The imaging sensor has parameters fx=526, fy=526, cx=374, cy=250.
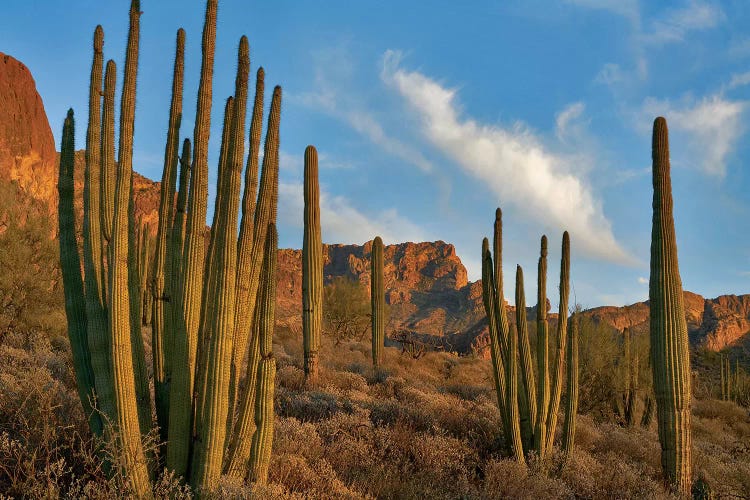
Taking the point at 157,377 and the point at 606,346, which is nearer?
the point at 157,377

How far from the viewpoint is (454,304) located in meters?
131

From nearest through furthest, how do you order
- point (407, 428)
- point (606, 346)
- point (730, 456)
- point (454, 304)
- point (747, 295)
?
point (407, 428)
point (730, 456)
point (606, 346)
point (747, 295)
point (454, 304)

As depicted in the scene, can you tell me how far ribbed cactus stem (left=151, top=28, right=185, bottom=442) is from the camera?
16.6 feet

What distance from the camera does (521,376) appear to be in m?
8.68

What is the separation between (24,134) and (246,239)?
202 feet

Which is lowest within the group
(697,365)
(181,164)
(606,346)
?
(697,365)

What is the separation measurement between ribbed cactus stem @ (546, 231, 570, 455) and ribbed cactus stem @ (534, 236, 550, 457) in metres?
0.15

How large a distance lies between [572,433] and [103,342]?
7.46 metres

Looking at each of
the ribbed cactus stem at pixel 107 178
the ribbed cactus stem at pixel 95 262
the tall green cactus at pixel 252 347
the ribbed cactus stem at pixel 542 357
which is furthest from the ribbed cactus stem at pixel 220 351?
the ribbed cactus stem at pixel 542 357

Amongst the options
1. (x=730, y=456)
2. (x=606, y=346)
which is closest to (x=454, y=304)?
(x=606, y=346)

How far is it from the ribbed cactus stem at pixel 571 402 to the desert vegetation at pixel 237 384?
34 mm

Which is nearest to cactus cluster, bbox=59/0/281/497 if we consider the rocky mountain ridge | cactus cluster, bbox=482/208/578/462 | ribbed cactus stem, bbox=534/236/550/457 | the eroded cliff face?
cactus cluster, bbox=482/208/578/462

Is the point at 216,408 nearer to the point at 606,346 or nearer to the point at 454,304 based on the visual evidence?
the point at 606,346

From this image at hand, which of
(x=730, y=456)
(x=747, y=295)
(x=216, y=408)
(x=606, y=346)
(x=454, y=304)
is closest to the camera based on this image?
(x=216, y=408)
